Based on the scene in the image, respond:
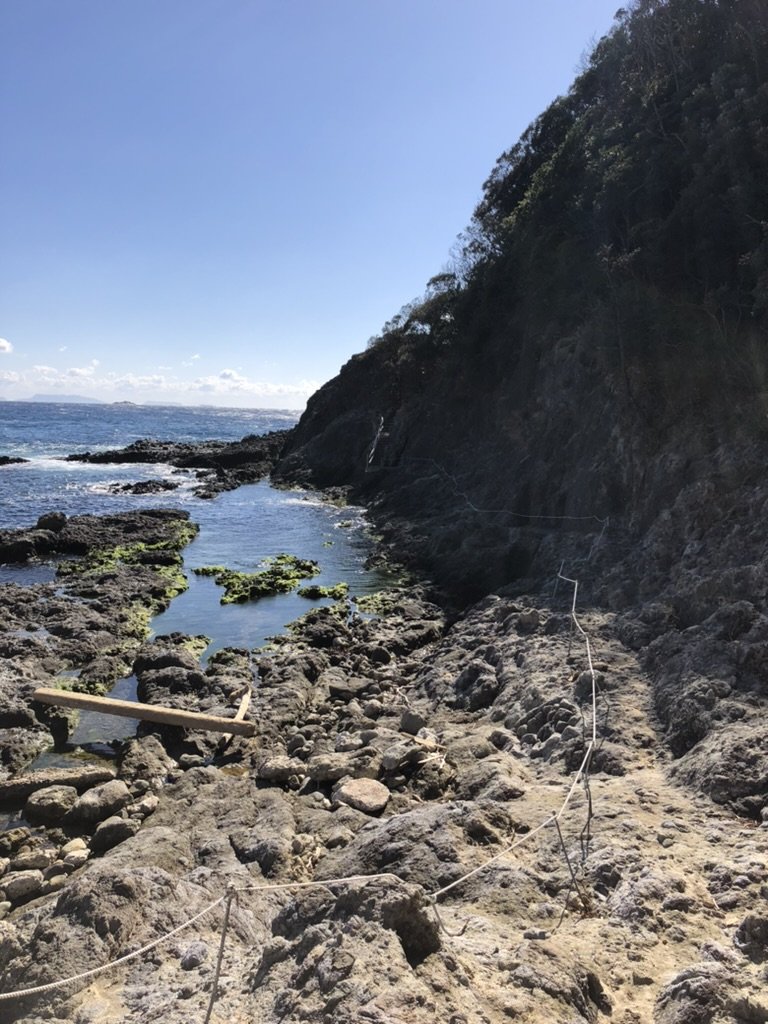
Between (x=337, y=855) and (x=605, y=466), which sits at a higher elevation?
(x=605, y=466)

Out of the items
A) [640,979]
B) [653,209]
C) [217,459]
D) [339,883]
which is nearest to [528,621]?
[640,979]

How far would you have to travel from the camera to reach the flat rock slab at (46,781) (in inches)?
340

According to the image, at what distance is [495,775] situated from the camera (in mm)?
7695

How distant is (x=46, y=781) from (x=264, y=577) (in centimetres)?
1198

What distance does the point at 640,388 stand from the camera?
1678cm

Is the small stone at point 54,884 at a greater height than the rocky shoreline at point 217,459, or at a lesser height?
lesser

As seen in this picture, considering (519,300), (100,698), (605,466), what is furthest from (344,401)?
(100,698)

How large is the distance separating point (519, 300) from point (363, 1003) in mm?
28208

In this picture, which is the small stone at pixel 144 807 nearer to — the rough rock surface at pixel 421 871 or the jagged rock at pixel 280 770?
the rough rock surface at pixel 421 871

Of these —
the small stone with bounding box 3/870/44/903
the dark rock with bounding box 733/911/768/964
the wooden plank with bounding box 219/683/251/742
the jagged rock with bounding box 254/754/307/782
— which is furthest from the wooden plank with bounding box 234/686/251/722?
the dark rock with bounding box 733/911/768/964

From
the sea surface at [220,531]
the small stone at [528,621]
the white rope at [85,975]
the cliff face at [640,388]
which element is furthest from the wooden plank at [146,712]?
the cliff face at [640,388]

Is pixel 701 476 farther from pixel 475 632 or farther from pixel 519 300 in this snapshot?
pixel 519 300

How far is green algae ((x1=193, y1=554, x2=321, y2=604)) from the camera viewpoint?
1930 centimetres

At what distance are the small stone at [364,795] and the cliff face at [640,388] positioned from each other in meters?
3.29
